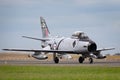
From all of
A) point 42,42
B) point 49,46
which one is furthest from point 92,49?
point 42,42

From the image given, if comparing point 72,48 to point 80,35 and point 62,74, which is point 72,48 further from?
point 62,74

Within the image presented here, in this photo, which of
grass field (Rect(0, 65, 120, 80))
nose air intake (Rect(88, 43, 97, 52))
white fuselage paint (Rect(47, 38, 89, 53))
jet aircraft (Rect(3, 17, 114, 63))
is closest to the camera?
grass field (Rect(0, 65, 120, 80))

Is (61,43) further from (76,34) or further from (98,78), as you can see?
(98,78)

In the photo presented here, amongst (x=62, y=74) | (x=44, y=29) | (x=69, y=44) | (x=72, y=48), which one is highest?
(x=44, y=29)

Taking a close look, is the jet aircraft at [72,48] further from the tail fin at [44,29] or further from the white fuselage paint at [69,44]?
the tail fin at [44,29]

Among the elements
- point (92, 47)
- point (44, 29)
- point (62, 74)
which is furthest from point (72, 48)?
point (62, 74)

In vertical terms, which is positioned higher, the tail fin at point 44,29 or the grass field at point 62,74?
the tail fin at point 44,29

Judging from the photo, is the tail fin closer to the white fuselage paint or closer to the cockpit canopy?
the white fuselage paint

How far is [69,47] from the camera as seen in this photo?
203ft

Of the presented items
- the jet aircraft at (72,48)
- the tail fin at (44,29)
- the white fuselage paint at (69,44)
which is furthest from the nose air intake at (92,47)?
the tail fin at (44,29)

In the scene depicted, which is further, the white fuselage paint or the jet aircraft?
the white fuselage paint

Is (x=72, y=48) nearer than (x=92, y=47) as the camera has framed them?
No

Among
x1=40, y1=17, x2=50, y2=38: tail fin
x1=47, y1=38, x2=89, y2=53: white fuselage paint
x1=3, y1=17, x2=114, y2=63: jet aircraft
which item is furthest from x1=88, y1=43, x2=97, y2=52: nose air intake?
x1=40, y1=17, x2=50, y2=38: tail fin

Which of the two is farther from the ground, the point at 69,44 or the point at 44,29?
the point at 44,29
